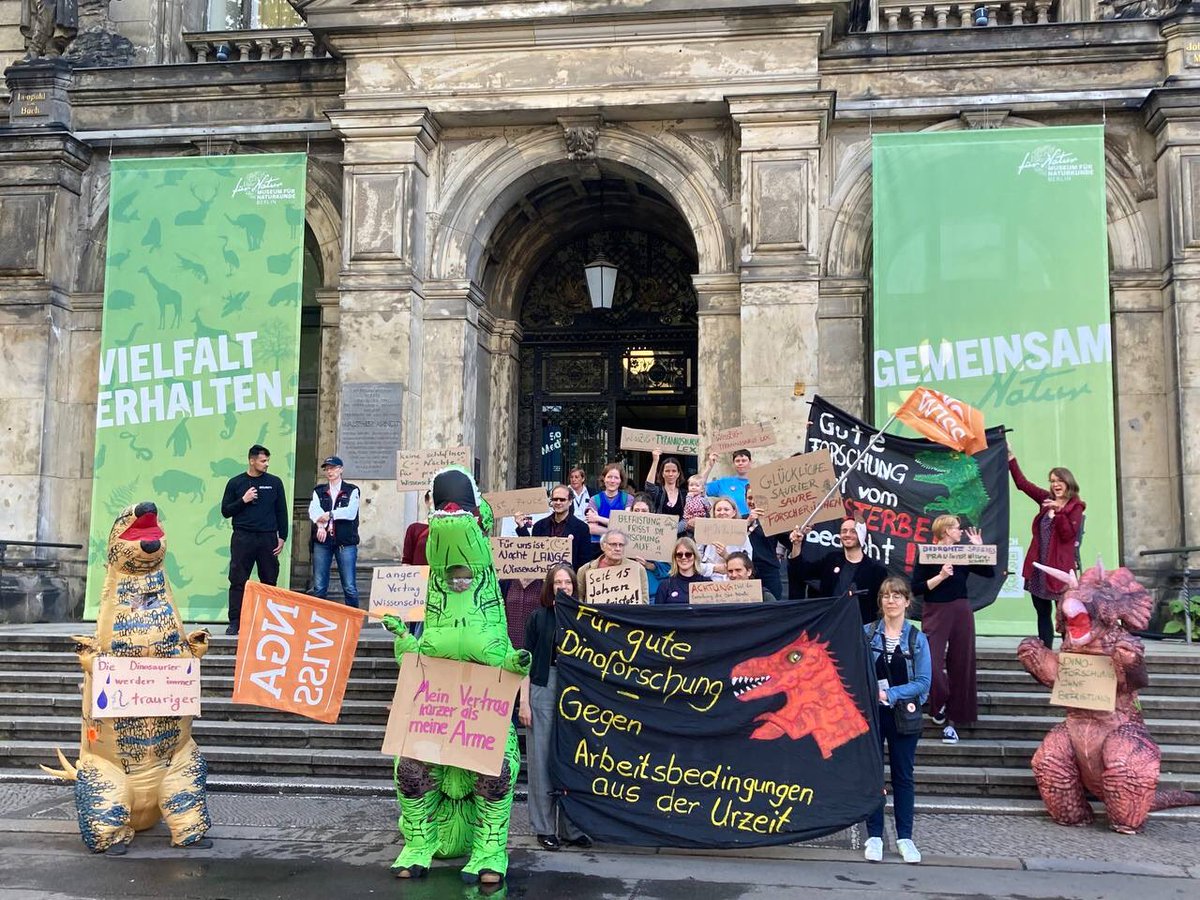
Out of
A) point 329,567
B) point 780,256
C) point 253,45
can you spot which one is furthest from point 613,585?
point 253,45

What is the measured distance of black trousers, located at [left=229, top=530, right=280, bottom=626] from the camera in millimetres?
10992

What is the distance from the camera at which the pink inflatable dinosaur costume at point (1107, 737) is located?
753cm

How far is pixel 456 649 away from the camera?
672 centimetres

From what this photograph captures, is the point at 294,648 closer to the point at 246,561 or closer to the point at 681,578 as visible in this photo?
the point at 681,578

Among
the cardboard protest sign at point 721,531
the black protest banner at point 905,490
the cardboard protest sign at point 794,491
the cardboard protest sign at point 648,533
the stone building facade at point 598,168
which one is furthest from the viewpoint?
the stone building facade at point 598,168

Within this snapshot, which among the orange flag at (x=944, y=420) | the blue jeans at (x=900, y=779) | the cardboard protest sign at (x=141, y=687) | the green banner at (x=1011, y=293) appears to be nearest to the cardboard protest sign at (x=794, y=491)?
the orange flag at (x=944, y=420)

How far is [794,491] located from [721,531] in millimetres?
Result: 872

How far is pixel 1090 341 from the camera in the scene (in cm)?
1298

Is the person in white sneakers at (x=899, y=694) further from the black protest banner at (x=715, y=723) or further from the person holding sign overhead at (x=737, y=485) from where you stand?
the person holding sign overhead at (x=737, y=485)

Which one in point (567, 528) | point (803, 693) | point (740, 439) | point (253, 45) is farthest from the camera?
point (253, 45)

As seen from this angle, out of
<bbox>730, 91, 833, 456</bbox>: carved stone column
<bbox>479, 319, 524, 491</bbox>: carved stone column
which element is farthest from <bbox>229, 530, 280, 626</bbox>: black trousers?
<bbox>730, 91, 833, 456</bbox>: carved stone column

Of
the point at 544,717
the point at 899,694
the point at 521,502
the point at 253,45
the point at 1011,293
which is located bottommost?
the point at 544,717

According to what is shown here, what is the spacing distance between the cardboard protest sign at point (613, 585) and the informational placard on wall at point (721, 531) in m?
1.24

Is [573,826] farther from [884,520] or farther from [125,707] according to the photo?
[884,520]
